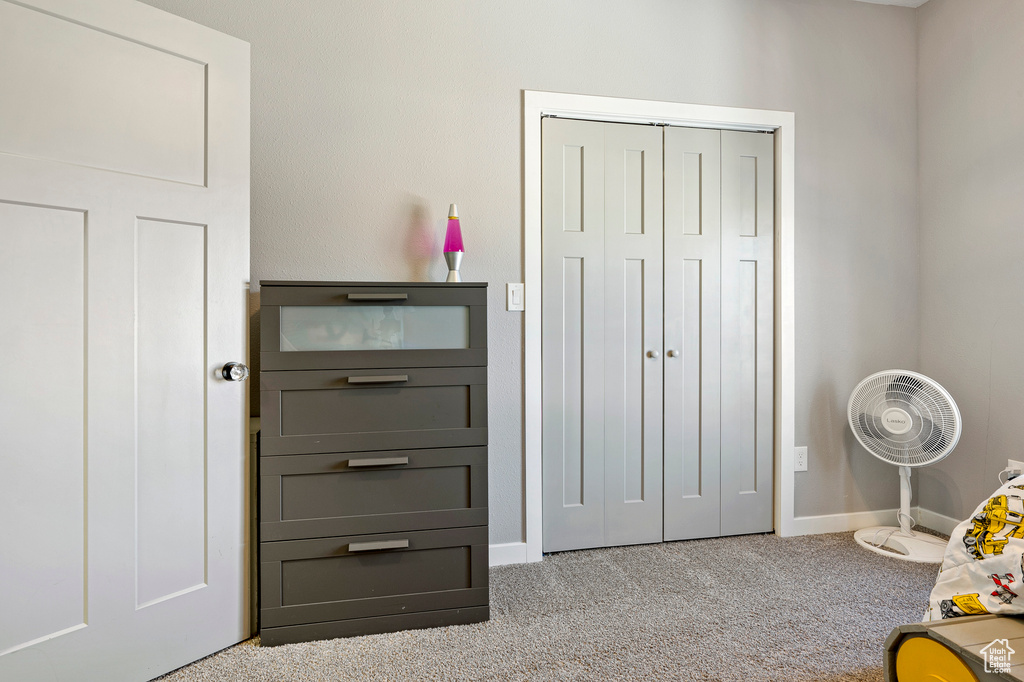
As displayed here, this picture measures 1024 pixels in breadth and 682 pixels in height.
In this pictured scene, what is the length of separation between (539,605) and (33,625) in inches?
57.5

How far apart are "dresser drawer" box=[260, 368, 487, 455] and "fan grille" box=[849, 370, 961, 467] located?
183 cm

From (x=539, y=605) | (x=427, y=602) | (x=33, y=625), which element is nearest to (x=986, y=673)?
(x=539, y=605)

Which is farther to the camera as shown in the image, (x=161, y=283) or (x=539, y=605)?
(x=539, y=605)

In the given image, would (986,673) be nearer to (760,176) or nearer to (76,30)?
(760,176)

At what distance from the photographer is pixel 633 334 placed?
2.66 meters

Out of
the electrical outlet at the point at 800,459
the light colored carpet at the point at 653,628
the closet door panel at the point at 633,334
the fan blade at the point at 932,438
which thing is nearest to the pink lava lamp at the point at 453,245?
the closet door panel at the point at 633,334

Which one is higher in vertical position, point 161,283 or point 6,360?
point 161,283

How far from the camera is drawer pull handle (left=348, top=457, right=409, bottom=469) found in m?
1.89

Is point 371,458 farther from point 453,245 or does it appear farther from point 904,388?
point 904,388

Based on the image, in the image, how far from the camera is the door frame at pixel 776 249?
2504 mm

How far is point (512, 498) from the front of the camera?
2.51 meters

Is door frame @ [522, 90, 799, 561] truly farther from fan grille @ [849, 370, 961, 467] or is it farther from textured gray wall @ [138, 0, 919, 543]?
fan grille @ [849, 370, 961, 467]

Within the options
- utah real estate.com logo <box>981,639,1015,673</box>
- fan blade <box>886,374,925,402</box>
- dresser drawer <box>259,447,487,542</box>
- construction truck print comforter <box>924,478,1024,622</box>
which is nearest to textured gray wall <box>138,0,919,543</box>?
fan blade <box>886,374,925,402</box>

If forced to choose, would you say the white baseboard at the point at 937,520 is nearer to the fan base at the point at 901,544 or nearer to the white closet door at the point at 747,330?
the fan base at the point at 901,544
